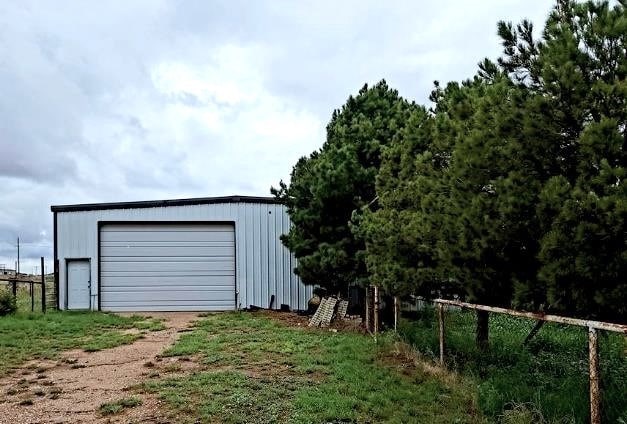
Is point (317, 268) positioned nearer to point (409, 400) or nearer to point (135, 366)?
point (135, 366)

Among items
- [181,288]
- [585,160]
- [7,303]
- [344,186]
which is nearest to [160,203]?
[181,288]

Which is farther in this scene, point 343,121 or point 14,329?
point 343,121

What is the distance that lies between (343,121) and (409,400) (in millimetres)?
8632

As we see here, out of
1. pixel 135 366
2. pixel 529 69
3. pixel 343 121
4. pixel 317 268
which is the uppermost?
pixel 343 121

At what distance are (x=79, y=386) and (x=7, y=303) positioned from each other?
9380mm

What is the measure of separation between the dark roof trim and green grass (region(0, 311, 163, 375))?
3.27 metres

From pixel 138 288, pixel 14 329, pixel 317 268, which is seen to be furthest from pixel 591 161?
pixel 138 288

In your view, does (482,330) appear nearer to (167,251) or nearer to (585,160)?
(585,160)

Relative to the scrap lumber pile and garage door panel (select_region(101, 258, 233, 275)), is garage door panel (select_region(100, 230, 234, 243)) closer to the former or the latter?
garage door panel (select_region(101, 258, 233, 275))

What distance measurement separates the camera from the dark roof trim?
17266 millimetres

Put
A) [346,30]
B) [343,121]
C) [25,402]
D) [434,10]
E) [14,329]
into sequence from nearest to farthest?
[25,402] < [434,10] < [346,30] < [14,329] < [343,121]

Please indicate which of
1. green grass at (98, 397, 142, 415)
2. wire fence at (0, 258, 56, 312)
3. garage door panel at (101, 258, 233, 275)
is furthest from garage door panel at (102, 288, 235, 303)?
green grass at (98, 397, 142, 415)

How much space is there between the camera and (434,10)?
383 inches

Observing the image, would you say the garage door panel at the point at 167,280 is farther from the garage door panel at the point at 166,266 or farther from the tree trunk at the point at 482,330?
the tree trunk at the point at 482,330
